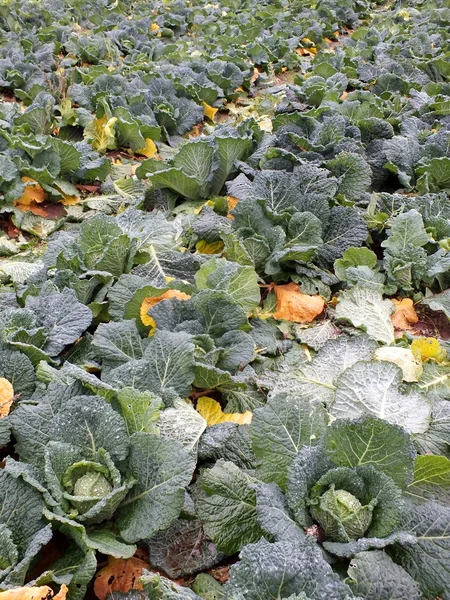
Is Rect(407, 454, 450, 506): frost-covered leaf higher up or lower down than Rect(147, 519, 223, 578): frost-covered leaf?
higher up

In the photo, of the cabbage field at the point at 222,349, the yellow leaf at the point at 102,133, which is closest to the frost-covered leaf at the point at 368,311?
the cabbage field at the point at 222,349

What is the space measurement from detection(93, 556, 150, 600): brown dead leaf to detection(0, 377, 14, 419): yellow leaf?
0.79m

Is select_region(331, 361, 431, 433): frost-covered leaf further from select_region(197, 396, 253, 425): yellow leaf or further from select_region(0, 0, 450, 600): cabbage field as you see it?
select_region(197, 396, 253, 425): yellow leaf

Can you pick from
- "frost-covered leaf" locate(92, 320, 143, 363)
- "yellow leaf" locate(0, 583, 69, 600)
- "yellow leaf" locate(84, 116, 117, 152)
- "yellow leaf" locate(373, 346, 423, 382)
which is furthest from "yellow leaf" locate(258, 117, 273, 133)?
"yellow leaf" locate(0, 583, 69, 600)

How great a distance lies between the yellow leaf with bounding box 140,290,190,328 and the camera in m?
3.08

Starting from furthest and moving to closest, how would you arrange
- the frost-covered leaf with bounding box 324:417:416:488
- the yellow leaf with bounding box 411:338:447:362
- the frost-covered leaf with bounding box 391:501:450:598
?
the yellow leaf with bounding box 411:338:447:362
the frost-covered leaf with bounding box 324:417:416:488
the frost-covered leaf with bounding box 391:501:450:598

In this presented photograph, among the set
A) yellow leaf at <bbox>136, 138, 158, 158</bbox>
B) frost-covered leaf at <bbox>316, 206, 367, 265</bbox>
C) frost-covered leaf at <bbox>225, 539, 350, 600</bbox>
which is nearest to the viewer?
frost-covered leaf at <bbox>225, 539, 350, 600</bbox>

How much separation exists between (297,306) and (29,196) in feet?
8.81

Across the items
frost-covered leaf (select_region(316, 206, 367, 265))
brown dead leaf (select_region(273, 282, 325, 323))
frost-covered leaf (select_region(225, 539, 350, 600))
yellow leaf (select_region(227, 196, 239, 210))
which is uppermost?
frost-covered leaf (select_region(225, 539, 350, 600))

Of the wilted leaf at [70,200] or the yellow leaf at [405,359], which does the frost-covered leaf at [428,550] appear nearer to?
the yellow leaf at [405,359]

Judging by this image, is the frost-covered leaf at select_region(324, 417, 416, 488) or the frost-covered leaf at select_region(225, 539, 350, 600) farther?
the frost-covered leaf at select_region(324, 417, 416, 488)

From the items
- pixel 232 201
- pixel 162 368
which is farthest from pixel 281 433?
pixel 232 201

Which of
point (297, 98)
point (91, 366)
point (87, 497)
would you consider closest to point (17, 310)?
point (91, 366)

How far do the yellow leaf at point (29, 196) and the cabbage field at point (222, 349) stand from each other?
0.03m
